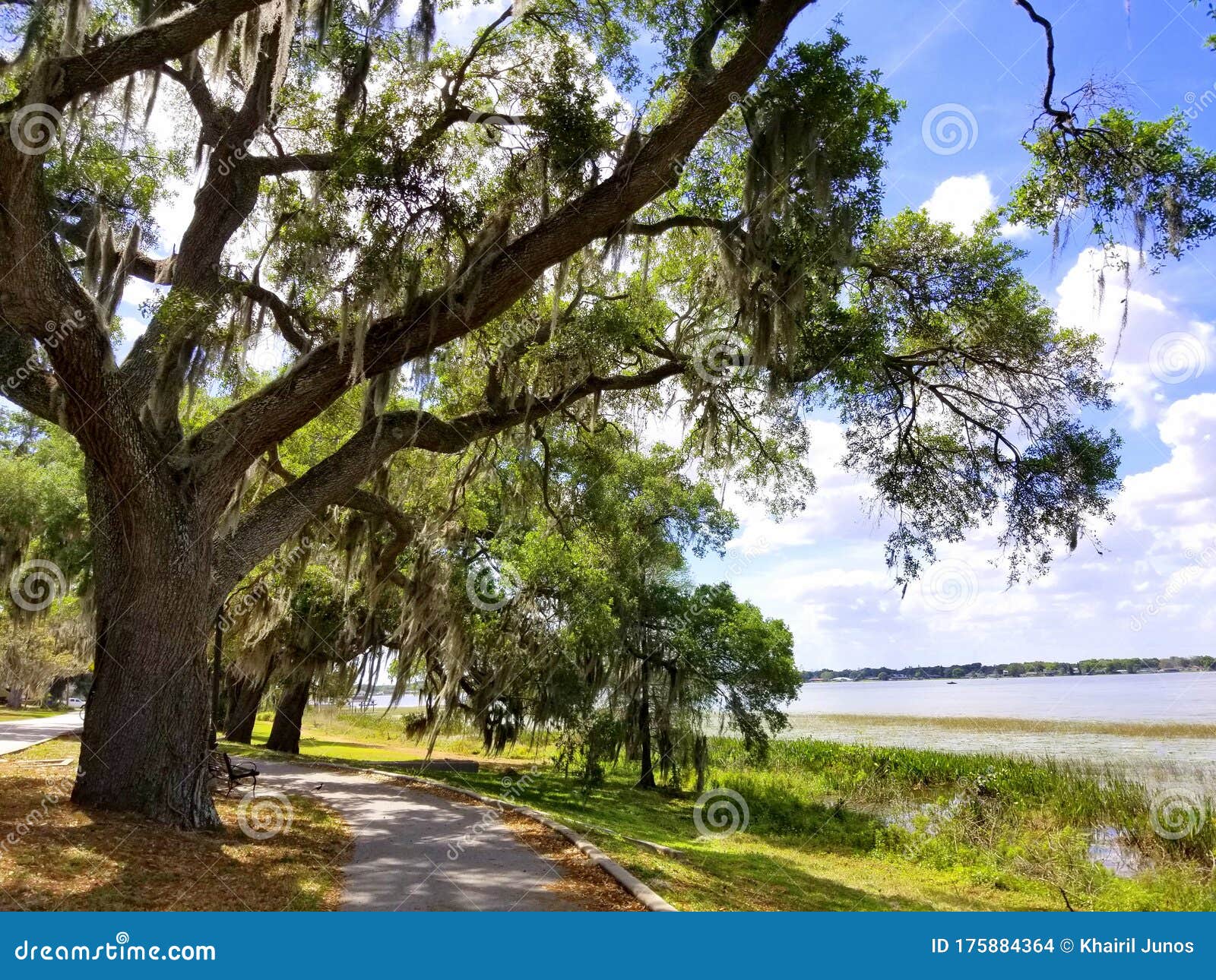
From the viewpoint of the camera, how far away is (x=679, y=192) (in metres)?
10.0

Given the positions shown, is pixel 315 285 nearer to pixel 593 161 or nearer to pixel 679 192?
pixel 593 161

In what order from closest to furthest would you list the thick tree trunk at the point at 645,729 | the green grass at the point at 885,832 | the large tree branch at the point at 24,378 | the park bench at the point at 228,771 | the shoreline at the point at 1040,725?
the large tree branch at the point at 24,378, the green grass at the point at 885,832, the park bench at the point at 228,771, the thick tree trunk at the point at 645,729, the shoreline at the point at 1040,725

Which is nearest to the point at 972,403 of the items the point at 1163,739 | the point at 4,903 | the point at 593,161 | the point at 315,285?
the point at 593,161

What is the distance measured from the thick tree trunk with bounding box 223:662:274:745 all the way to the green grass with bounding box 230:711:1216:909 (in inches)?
67.7

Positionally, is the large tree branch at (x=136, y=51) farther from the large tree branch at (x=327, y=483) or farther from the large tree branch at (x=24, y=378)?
the large tree branch at (x=327, y=483)

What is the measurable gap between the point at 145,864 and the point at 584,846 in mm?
3790

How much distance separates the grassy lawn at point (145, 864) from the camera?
17.0ft

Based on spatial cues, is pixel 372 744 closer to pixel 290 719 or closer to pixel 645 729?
pixel 290 719

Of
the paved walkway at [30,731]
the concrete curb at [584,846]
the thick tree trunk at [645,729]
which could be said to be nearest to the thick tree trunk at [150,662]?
the concrete curb at [584,846]

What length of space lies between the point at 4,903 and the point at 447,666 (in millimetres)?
9138

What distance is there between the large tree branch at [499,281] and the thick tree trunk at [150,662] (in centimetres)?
75

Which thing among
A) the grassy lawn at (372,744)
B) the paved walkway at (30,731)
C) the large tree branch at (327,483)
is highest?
the large tree branch at (327,483)

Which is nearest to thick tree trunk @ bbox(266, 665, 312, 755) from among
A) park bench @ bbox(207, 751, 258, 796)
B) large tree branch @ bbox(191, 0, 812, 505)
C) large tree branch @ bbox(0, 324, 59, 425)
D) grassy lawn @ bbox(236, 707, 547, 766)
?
grassy lawn @ bbox(236, 707, 547, 766)

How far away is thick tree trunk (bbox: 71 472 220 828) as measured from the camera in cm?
722
